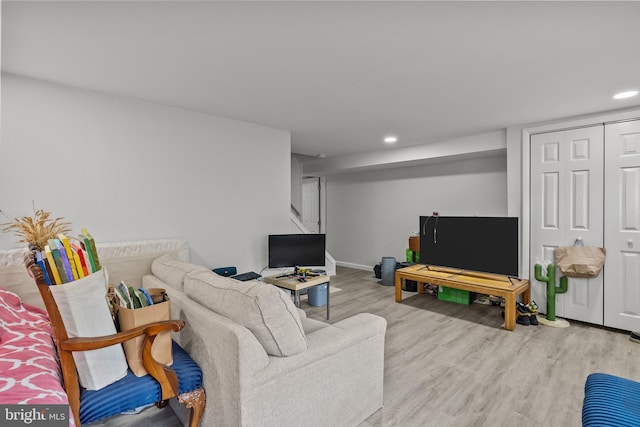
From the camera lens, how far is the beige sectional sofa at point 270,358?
4.73ft

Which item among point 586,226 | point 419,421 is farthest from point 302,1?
point 586,226

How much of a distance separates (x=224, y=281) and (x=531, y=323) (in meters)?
3.59

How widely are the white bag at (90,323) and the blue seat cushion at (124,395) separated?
4 cm

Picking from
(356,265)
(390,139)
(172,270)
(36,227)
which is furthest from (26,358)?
(356,265)

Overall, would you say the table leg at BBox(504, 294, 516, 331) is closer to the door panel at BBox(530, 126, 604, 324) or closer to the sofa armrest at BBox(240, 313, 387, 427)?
the door panel at BBox(530, 126, 604, 324)

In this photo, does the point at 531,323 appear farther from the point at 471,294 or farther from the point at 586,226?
the point at 586,226

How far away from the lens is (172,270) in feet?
7.78

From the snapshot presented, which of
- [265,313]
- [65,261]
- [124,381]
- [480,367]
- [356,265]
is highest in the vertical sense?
[65,261]

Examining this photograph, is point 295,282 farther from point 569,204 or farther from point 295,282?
point 569,204

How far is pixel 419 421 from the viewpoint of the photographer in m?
1.97

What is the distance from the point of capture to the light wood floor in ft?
6.63

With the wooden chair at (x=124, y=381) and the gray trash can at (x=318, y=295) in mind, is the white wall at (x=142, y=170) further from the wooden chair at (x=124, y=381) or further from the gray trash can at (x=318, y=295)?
the wooden chair at (x=124, y=381)

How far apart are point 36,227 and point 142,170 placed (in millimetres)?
1434

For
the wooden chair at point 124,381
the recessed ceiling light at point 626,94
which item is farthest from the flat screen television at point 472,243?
the wooden chair at point 124,381
